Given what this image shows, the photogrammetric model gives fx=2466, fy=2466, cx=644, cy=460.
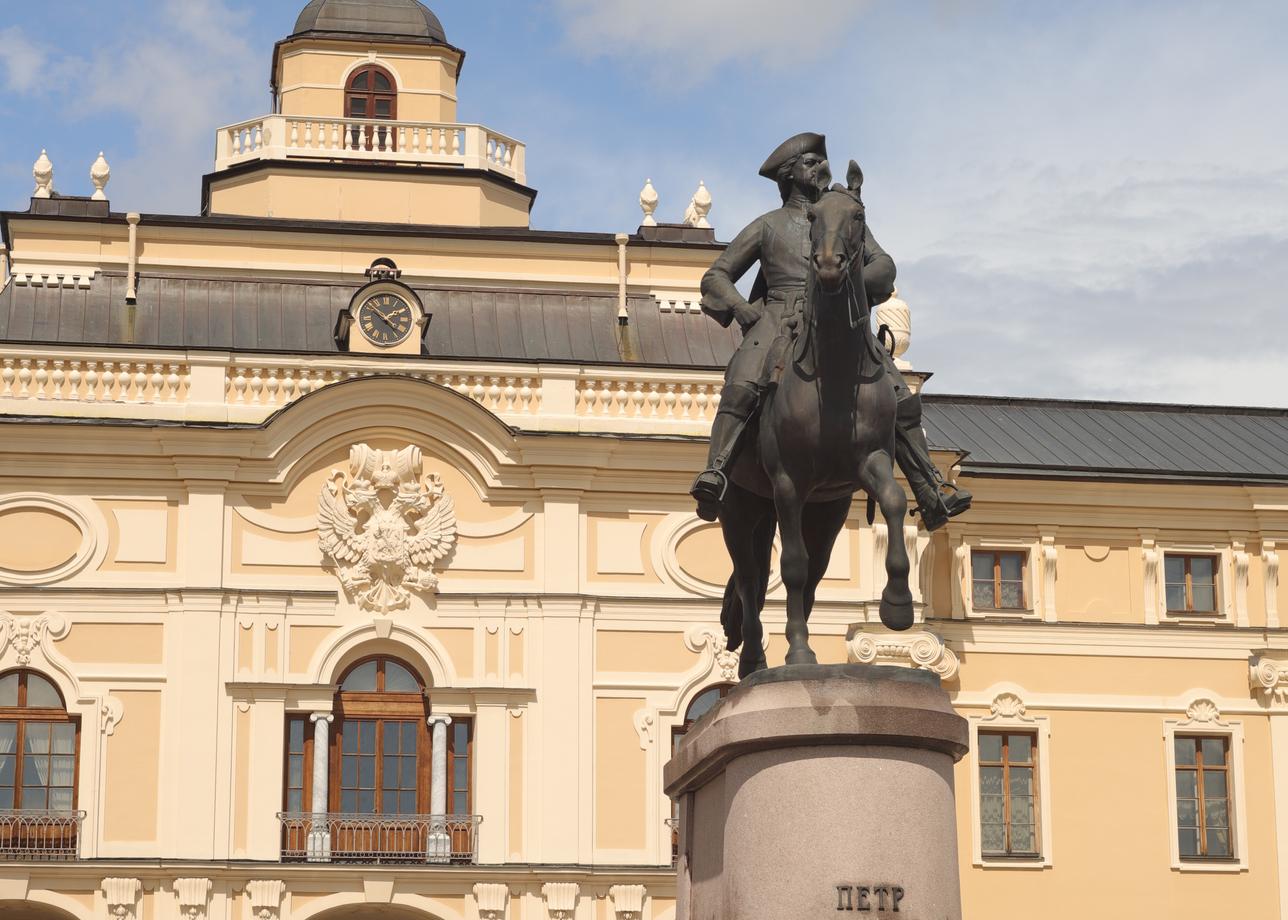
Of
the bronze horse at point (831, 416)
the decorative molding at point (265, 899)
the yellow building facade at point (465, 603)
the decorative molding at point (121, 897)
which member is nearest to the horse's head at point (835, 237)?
the bronze horse at point (831, 416)

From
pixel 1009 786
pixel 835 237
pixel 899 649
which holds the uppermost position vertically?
pixel 899 649

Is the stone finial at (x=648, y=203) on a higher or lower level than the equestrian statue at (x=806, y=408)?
higher

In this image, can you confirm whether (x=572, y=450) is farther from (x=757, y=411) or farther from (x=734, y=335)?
(x=757, y=411)

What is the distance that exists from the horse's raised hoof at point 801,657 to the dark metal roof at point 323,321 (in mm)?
20819

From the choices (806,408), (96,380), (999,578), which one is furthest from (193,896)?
(806,408)

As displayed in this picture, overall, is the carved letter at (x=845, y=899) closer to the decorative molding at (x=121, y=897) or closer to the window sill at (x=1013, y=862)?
the decorative molding at (x=121, y=897)

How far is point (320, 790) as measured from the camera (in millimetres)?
31375

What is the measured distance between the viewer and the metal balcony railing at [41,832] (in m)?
30.7

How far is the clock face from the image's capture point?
3284 cm

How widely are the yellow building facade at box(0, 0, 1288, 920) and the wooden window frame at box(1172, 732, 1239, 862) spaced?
0.20 feet

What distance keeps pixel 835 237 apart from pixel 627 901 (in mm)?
20554

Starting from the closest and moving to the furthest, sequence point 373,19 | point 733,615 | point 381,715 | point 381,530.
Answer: point 733,615
point 381,715
point 381,530
point 373,19

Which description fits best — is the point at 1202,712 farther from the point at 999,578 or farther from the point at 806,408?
the point at 806,408

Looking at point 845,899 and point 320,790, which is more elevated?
point 320,790
